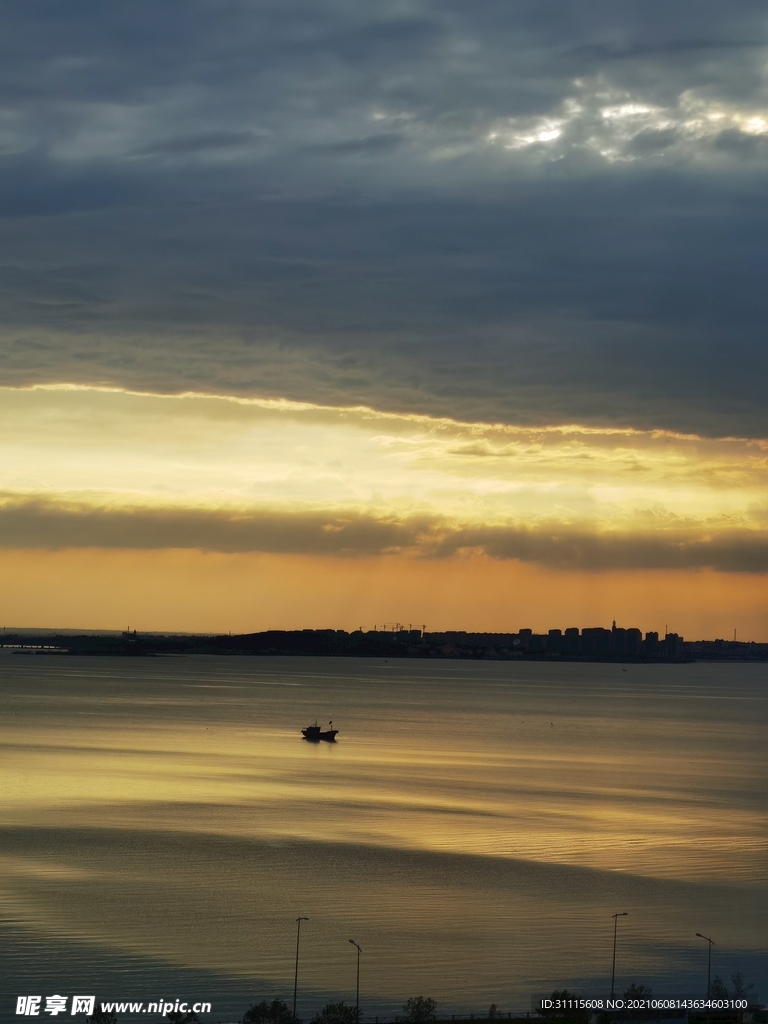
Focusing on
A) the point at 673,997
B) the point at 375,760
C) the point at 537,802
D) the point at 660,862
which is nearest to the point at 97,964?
the point at 673,997

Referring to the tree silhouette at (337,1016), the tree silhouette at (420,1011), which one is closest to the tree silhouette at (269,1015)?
the tree silhouette at (337,1016)

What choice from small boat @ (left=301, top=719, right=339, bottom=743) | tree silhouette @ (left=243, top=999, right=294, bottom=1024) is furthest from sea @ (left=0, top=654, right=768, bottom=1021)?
small boat @ (left=301, top=719, right=339, bottom=743)

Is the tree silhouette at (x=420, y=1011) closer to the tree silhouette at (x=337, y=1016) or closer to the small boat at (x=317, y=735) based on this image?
the tree silhouette at (x=337, y=1016)

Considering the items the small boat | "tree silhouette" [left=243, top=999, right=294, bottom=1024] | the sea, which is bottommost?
"tree silhouette" [left=243, top=999, right=294, bottom=1024]

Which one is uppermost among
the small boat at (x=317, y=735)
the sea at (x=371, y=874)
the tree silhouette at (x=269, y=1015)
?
the small boat at (x=317, y=735)

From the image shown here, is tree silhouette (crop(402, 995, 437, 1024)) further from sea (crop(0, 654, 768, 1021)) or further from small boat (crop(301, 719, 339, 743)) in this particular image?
small boat (crop(301, 719, 339, 743))

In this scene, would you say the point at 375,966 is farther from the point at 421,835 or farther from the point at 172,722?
the point at 172,722

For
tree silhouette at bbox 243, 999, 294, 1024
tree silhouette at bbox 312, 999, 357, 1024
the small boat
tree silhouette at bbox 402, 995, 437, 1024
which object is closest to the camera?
tree silhouette at bbox 312, 999, 357, 1024

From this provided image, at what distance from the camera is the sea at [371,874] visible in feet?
153

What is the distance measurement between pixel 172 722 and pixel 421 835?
285 ft

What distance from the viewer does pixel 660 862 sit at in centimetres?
7000

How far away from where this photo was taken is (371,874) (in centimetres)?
6456

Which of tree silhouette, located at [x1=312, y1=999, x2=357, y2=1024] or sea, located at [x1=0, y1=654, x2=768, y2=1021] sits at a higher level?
sea, located at [x1=0, y1=654, x2=768, y2=1021]

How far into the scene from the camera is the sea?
46.6 meters
